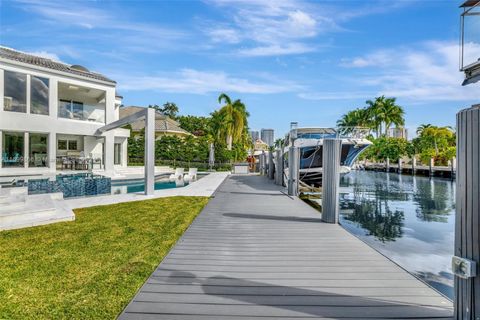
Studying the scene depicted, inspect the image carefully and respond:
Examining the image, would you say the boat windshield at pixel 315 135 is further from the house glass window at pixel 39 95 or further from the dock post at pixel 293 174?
the house glass window at pixel 39 95

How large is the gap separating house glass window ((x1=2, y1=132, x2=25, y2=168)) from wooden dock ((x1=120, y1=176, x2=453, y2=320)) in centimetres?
1407

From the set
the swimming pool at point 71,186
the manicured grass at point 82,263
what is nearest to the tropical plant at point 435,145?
the swimming pool at point 71,186

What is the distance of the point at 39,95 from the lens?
52.8ft

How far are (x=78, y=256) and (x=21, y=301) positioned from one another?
1286 mm

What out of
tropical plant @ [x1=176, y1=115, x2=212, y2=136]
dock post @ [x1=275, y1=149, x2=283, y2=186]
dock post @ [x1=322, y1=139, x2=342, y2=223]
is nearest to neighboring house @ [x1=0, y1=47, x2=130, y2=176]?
dock post @ [x1=275, y1=149, x2=283, y2=186]

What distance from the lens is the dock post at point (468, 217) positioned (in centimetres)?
221

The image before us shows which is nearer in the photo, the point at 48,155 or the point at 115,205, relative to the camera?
the point at 115,205

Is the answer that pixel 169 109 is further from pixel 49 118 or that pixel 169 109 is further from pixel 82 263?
pixel 82 263

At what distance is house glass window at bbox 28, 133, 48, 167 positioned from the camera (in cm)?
1582

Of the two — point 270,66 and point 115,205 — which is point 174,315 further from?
point 270,66

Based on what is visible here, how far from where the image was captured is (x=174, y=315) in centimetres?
255

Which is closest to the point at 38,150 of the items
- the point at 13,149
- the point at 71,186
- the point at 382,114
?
the point at 13,149

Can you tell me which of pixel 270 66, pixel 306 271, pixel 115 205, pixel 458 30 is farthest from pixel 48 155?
pixel 458 30

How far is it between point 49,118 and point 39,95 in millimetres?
1244
